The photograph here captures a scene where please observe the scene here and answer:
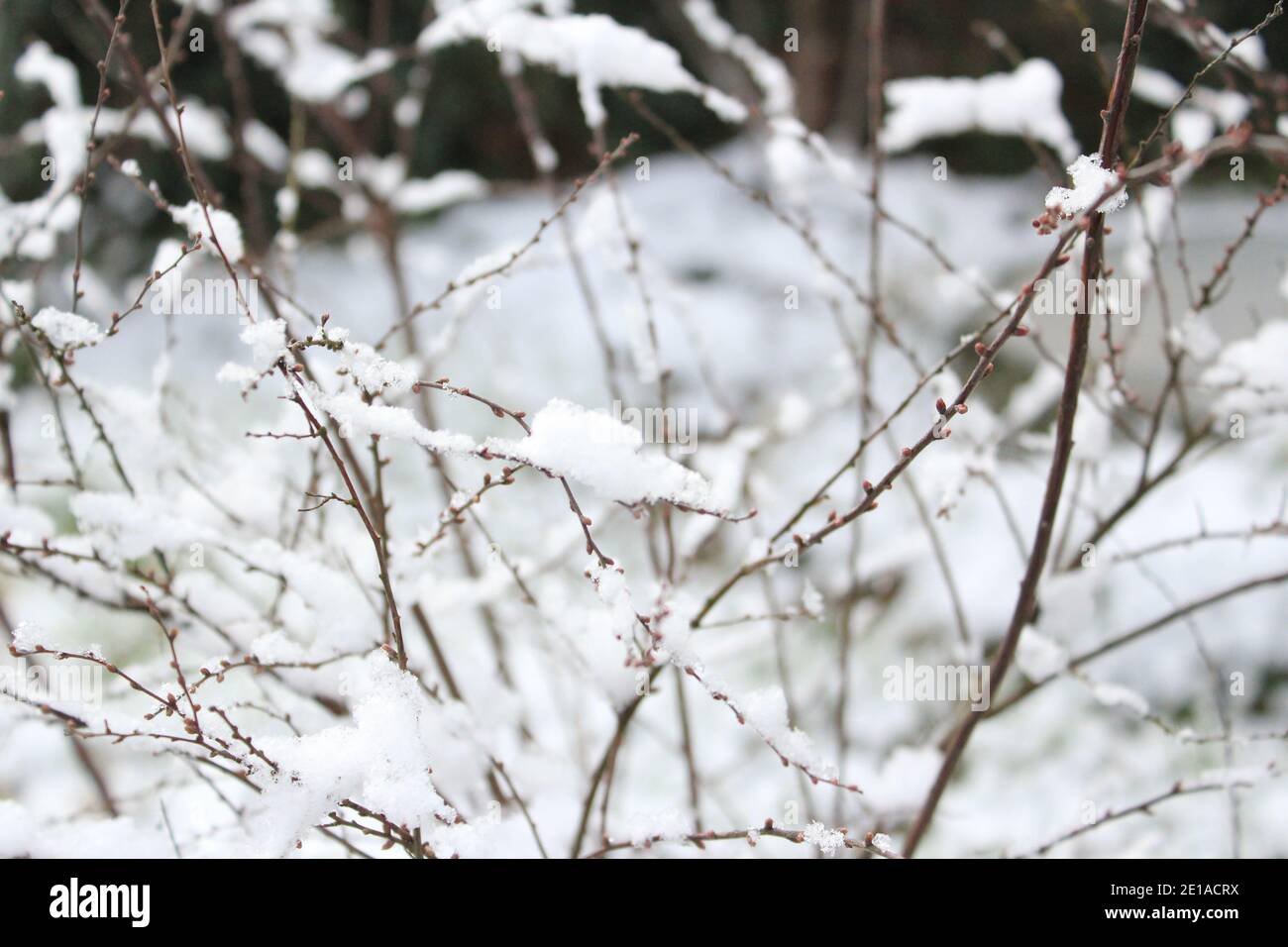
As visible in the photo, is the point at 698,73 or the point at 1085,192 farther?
the point at 698,73

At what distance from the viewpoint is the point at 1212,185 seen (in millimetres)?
5867

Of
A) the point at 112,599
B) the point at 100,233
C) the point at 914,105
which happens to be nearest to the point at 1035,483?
the point at 914,105

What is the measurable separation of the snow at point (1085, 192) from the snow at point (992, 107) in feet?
2.42

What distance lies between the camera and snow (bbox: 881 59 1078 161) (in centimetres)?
149

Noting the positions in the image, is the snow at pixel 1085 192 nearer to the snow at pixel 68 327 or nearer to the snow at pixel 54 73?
the snow at pixel 68 327

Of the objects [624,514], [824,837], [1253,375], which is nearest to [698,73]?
[624,514]

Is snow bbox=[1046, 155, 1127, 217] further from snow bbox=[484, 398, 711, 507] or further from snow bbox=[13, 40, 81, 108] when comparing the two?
snow bbox=[13, 40, 81, 108]

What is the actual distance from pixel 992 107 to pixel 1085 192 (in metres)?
0.87

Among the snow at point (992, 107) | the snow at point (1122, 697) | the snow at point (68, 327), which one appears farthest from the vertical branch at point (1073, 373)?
the snow at point (68, 327)

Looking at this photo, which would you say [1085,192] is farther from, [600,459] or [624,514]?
[624,514]

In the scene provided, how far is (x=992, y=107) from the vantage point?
1509 millimetres

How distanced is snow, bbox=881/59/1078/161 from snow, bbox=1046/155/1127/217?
738 mm
